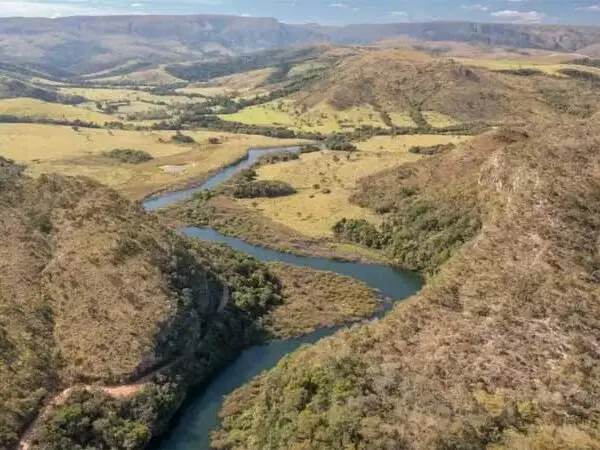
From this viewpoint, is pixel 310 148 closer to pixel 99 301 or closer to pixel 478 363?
pixel 99 301

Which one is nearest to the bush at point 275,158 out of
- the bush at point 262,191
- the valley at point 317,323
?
the bush at point 262,191

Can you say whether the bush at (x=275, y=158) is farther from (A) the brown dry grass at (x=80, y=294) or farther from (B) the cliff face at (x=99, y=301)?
(A) the brown dry grass at (x=80, y=294)

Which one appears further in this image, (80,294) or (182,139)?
(182,139)

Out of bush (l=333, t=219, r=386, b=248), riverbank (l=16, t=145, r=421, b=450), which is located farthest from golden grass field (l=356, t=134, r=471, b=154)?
riverbank (l=16, t=145, r=421, b=450)

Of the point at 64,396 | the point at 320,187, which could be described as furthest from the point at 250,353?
the point at 320,187

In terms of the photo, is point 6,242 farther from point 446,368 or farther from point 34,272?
point 446,368

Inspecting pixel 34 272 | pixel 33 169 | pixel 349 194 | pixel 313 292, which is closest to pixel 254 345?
pixel 313 292

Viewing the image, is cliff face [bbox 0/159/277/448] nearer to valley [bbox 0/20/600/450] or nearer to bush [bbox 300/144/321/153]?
valley [bbox 0/20/600/450]
